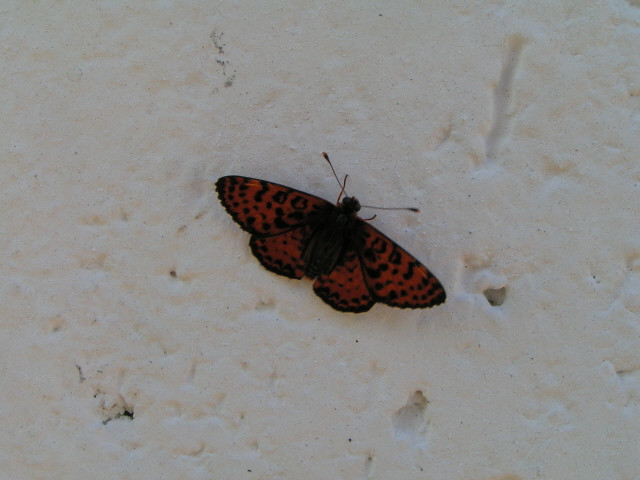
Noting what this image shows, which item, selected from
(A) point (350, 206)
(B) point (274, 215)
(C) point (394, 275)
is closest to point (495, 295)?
(C) point (394, 275)

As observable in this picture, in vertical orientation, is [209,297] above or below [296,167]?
below

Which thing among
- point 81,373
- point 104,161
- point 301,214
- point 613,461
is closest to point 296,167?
point 301,214

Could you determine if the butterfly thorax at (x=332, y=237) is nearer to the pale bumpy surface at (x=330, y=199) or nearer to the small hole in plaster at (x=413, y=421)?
the pale bumpy surface at (x=330, y=199)

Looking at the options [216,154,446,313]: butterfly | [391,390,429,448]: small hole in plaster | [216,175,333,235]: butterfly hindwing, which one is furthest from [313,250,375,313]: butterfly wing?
[391,390,429,448]: small hole in plaster

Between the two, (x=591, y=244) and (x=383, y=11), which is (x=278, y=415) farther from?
(x=383, y=11)

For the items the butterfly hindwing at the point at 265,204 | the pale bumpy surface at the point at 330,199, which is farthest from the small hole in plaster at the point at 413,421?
the butterfly hindwing at the point at 265,204

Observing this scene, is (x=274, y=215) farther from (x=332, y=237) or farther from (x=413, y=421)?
(x=413, y=421)
